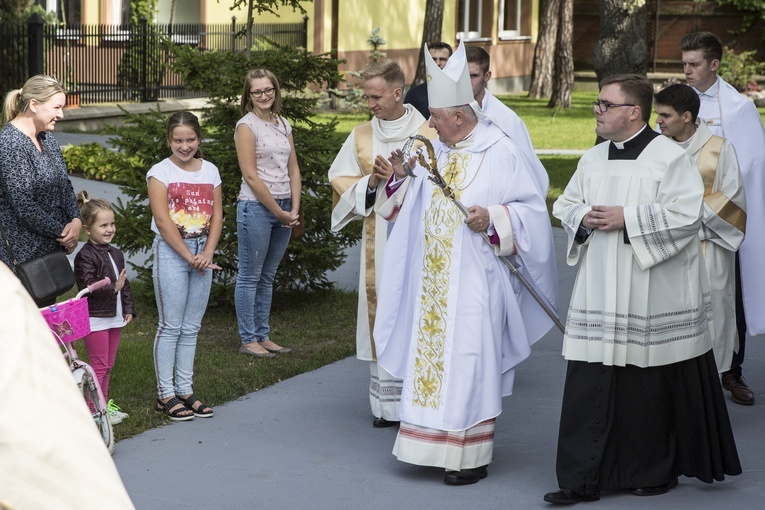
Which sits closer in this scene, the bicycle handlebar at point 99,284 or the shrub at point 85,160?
the bicycle handlebar at point 99,284

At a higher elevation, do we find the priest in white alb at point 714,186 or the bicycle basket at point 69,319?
the priest in white alb at point 714,186

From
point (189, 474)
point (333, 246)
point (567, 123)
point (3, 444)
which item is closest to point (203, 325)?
point (333, 246)

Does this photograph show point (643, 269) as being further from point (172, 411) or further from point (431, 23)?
point (431, 23)

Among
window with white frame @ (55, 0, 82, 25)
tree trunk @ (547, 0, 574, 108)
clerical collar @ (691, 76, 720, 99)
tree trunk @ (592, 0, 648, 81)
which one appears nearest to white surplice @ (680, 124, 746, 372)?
clerical collar @ (691, 76, 720, 99)

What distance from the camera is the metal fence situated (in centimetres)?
1830

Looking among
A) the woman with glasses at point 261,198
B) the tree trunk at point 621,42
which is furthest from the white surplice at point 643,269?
the tree trunk at point 621,42

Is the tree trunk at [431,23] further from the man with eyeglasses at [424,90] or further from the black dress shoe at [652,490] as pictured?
the black dress shoe at [652,490]

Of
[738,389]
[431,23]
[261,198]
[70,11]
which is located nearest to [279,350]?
[261,198]

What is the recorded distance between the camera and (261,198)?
22.6 feet

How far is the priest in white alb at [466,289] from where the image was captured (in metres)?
4.96

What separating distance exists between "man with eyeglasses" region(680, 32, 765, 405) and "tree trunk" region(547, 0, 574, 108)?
21.8 meters

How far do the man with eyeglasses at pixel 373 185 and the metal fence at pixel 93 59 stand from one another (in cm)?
1371

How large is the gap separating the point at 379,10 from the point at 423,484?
2413cm

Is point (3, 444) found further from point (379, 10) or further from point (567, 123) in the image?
point (379, 10)
